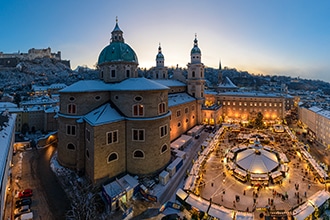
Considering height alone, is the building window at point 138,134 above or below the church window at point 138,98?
below

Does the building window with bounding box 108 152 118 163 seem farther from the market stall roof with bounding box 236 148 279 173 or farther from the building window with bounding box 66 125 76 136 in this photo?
the market stall roof with bounding box 236 148 279 173

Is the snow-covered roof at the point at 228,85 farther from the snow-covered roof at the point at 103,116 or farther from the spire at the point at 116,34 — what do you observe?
the snow-covered roof at the point at 103,116

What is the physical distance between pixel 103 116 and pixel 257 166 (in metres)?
21.3

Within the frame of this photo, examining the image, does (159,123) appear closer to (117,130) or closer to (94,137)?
(117,130)

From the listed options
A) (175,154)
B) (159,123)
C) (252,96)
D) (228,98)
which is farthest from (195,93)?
(159,123)

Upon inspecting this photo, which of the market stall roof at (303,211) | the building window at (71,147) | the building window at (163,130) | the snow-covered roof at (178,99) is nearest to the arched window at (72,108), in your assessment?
the building window at (71,147)

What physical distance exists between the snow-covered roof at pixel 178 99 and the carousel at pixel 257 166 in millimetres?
15001

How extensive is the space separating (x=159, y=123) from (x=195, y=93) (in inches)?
1077

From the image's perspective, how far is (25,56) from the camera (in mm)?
154875

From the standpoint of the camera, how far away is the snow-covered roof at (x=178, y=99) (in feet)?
125

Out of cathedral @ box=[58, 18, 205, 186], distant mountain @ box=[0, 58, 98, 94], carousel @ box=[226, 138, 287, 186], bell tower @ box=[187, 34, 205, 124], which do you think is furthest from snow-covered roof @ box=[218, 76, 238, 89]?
distant mountain @ box=[0, 58, 98, 94]

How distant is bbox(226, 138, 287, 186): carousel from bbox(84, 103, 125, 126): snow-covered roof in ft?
56.5

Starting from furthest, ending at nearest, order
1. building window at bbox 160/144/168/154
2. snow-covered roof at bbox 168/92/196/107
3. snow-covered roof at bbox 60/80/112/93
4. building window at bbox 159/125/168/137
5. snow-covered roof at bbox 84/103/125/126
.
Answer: snow-covered roof at bbox 168/92/196/107
building window at bbox 160/144/168/154
building window at bbox 159/125/168/137
snow-covered roof at bbox 60/80/112/93
snow-covered roof at bbox 84/103/125/126

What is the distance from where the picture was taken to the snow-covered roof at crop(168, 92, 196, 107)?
38147 mm
